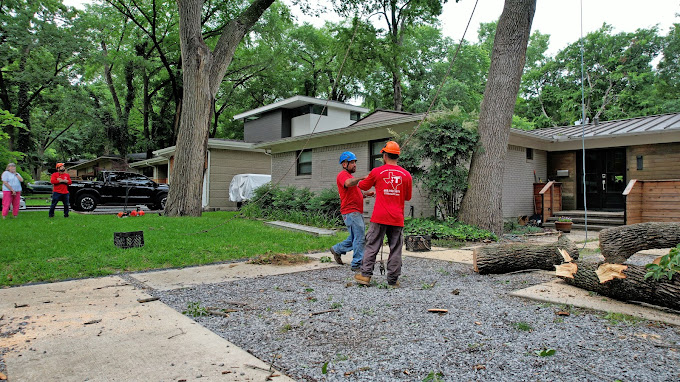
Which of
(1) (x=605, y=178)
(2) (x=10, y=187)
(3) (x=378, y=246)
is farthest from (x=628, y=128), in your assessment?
(2) (x=10, y=187)

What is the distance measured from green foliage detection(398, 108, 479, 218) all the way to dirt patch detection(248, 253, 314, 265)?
14.0 ft

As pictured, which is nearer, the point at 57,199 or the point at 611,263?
the point at 611,263

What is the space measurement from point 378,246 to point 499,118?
20.7 ft

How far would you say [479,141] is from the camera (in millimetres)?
9789

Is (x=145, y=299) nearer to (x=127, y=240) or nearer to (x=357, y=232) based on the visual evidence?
(x=357, y=232)

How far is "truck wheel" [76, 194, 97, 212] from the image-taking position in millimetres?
16808

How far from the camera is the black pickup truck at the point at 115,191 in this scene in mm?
16859

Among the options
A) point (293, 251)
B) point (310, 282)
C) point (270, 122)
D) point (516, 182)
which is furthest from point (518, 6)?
point (270, 122)

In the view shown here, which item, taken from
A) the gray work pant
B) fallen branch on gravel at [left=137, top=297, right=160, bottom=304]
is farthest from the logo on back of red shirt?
fallen branch on gravel at [left=137, top=297, right=160, bottom=304]

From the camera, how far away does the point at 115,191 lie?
17.7 m

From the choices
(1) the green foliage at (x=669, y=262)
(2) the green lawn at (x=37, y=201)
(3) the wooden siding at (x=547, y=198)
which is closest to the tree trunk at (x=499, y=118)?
(3) the wooden siding at (x=547, y=198)

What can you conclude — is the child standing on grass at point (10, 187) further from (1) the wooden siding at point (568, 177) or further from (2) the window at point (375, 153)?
(1) the wooden siding at point (568, 177)

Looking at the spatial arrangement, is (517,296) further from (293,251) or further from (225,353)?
(293,251)

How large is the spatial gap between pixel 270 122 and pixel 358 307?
63.6 ft
